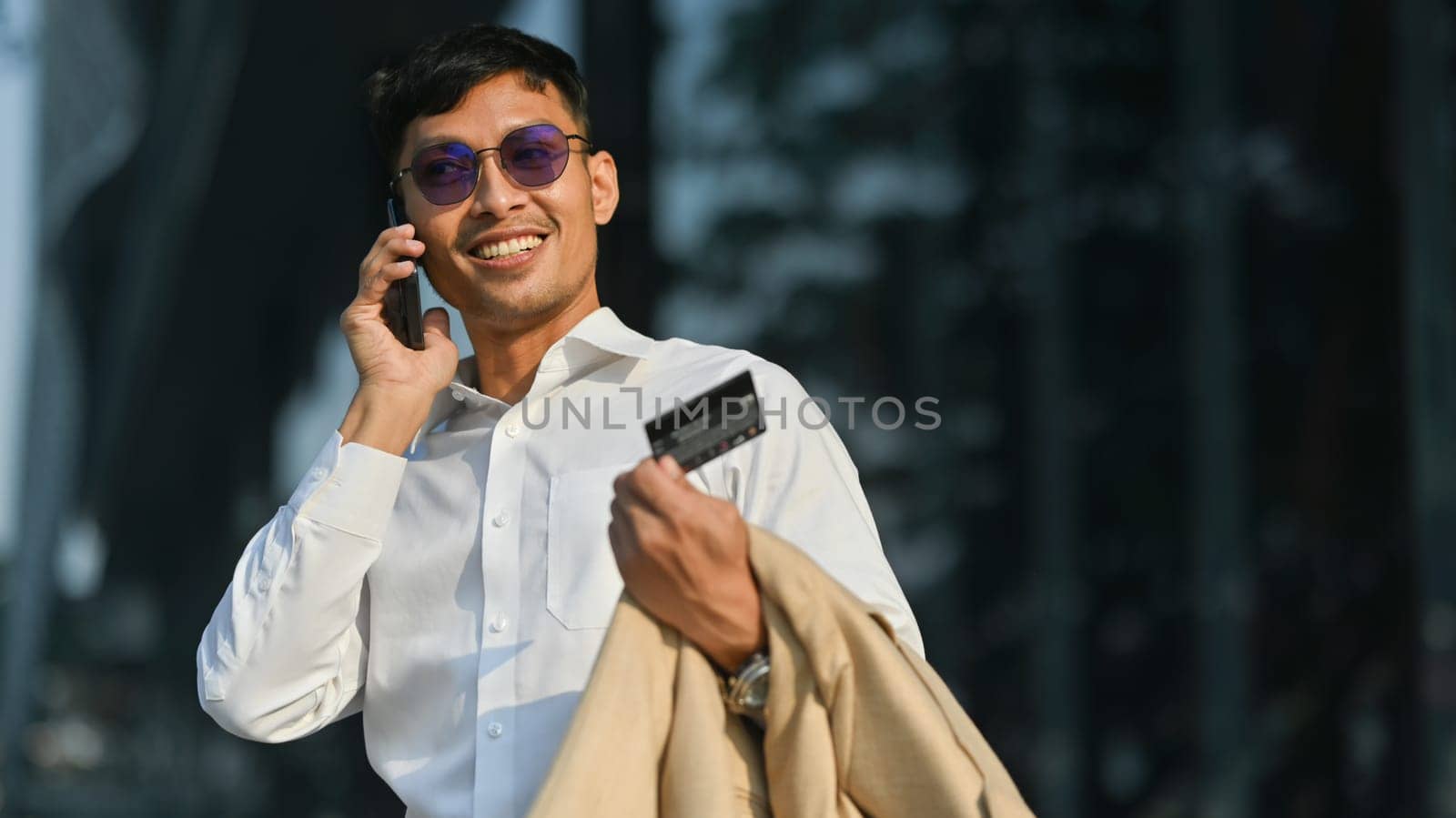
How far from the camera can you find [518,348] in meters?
2.29

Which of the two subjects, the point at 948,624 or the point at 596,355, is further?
the point at 948,624

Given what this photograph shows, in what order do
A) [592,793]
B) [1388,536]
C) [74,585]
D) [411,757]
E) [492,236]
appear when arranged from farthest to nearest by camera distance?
A: 1. [74,585]
2. [1388,536]
3. [492,236]
4. [411,757]
5. [592,793]

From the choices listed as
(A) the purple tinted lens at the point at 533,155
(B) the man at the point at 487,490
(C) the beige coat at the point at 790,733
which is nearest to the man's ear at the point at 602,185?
(B) the man at the point at 487,490

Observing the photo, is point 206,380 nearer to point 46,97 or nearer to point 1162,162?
point 46,97

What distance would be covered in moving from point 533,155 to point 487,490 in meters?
0.48

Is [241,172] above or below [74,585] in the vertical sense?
above

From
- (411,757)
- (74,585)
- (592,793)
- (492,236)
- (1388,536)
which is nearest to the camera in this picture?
(592,793)

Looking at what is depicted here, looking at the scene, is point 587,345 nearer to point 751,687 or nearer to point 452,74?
point 452,74

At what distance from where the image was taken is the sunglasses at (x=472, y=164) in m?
2.21

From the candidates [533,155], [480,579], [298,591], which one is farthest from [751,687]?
[533,155]

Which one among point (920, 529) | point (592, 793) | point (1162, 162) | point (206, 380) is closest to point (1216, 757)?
point (920, 529)

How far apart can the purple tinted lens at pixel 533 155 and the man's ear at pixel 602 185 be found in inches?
8.0

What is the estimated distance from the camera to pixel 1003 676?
6.48 m

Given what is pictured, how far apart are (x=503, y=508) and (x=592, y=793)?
0.58 m
